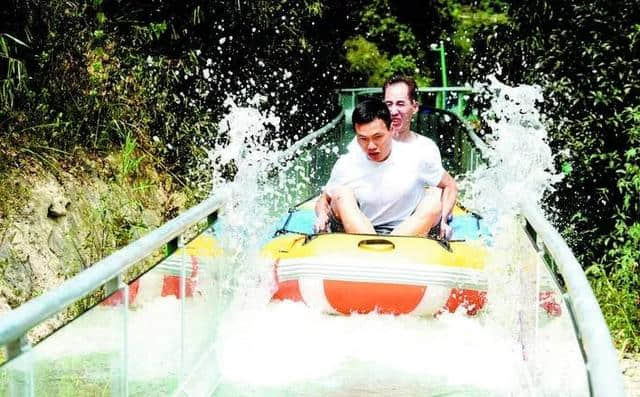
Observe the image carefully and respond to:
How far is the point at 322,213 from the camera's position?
17.3ft

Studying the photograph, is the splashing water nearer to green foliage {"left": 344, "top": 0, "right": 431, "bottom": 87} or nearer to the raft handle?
the raft handle

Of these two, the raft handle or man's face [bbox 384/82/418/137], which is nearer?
the raft handle

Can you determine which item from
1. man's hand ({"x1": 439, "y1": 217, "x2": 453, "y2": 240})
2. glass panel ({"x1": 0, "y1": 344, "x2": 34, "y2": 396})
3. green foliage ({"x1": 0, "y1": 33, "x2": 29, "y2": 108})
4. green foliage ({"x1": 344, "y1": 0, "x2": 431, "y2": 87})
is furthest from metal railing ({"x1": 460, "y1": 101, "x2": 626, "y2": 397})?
green foliage ({"x1": 344, "y1": 0, "x2": 431, "y2": 87})

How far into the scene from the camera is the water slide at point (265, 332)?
6.89 feet

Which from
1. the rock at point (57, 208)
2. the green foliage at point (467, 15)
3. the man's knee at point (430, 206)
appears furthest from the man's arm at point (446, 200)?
the green foliage at point (467, 15)

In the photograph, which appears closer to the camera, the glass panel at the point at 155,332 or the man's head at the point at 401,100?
the glass panel at the point at 155,332

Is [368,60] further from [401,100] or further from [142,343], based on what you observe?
[142,343]

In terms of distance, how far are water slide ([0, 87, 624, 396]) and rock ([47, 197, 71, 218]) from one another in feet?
3.18

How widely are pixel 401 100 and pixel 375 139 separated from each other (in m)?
1.23

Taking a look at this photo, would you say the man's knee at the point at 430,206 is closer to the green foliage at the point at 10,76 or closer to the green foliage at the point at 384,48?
the green foliage at the point at 10,76

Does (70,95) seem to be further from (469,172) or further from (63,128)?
(469,172)

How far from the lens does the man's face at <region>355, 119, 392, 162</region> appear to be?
4988 mm

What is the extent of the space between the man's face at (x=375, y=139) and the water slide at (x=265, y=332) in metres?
0.69

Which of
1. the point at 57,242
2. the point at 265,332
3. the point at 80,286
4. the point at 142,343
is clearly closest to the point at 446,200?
the point at 265,332
